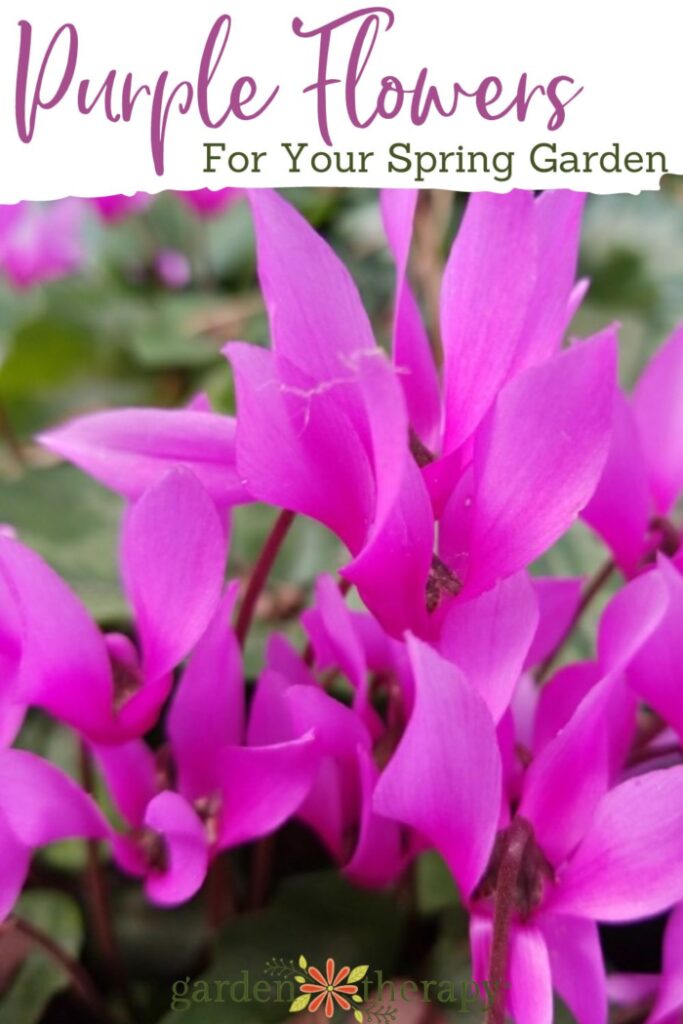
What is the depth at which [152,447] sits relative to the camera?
345 mm

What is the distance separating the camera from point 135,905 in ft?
1.66

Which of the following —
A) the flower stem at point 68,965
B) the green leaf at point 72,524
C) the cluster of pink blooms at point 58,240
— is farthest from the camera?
the cluster of pink blooms at point 58,240

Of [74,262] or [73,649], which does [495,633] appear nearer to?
[73,649]

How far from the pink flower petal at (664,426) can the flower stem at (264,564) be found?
0.16 m

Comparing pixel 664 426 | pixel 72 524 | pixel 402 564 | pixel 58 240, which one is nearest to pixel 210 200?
pixel 58 240

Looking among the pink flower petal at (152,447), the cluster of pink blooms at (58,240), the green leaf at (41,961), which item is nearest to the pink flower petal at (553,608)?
the pink flower petal at (152,447)

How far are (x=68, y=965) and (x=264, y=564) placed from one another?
→ 0.19 metres

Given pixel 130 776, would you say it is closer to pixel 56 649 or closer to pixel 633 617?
pixel 56 649

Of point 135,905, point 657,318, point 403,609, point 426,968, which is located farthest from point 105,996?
point 657,318

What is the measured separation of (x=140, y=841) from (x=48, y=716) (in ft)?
0.72

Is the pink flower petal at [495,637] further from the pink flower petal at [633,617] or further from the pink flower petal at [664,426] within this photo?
the pink flower petal at [664,426]

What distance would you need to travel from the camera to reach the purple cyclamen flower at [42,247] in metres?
1.12

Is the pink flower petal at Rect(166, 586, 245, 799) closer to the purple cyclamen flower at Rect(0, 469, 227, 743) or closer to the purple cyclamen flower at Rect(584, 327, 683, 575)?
the purple cyclamen flower at Rect(0, 469, 227, 743)

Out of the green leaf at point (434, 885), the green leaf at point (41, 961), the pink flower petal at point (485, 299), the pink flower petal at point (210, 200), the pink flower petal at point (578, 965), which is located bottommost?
the green leaf at point (41, 961)
